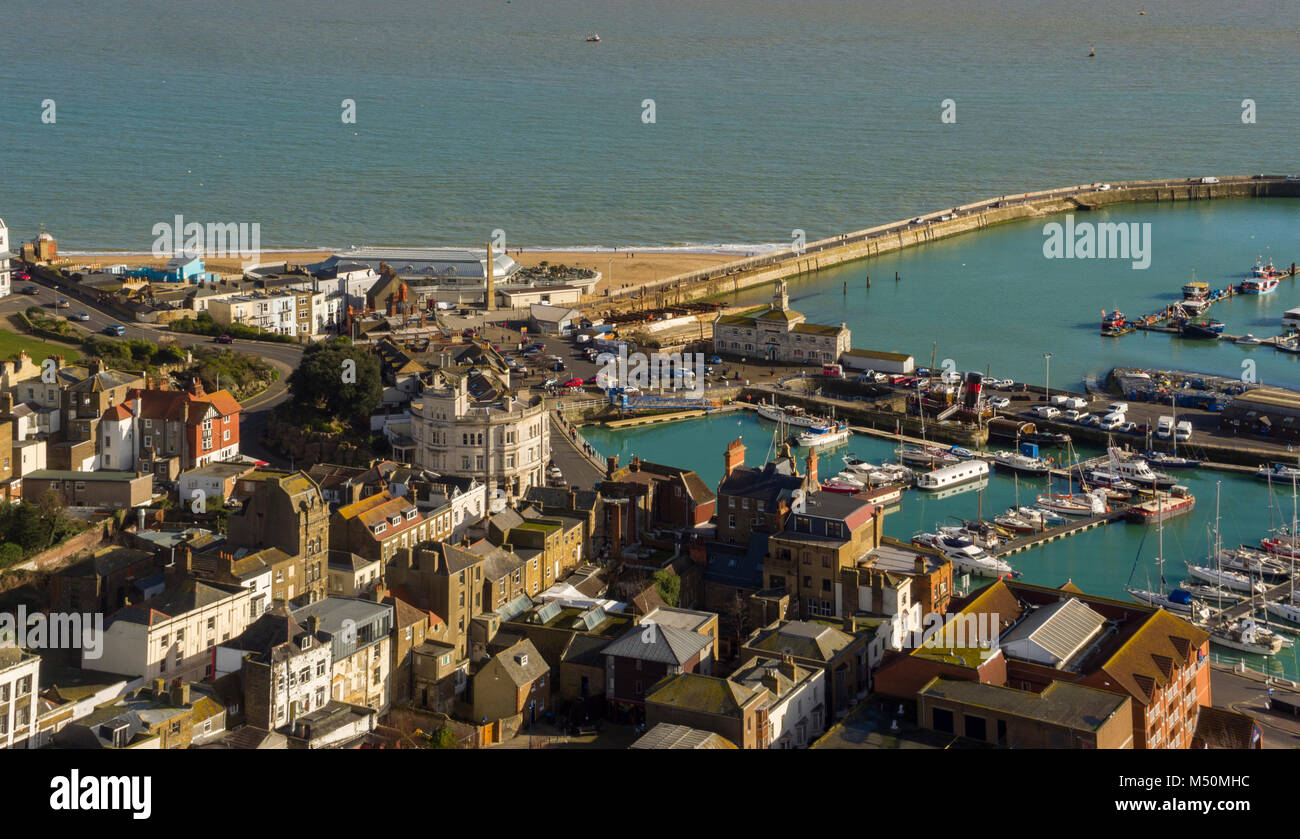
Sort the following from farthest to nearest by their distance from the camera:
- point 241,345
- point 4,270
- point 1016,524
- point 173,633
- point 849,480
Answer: point 4,270 < point 241,345 < point 849,480 < point 1016,524 < point 173,633

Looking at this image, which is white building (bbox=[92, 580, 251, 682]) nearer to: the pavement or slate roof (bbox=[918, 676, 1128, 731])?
slate roof (bbox=[918, 676, 1128, 731])

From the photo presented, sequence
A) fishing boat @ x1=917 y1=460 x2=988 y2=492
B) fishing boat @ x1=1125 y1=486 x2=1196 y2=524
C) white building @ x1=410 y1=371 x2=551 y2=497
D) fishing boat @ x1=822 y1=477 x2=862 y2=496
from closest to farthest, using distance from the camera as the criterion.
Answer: white building @ x1=410 y1=371 x2=551 y2=497
fishing boat @ x1=822 y1=477 x2=862 y2=496
fishing boat @ x1=1125 y1=486 x2=1196 y2=524
fishing boat @ x1=917 y1=460 x2=988 y2=492

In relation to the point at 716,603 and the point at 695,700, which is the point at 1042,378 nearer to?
the point at 716,603

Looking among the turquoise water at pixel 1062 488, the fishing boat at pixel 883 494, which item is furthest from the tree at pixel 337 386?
the fishing boat at pixel 883 494

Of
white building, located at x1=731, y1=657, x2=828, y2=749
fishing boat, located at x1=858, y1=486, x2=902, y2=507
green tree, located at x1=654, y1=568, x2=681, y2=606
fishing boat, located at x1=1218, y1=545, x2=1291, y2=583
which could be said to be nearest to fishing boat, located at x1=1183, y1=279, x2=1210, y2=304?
fishing boat, located at x1=858, y1=486, x2=902, y2=507

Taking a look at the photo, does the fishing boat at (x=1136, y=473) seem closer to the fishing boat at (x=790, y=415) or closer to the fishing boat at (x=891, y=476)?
the fishing boat at (x=891, y=476)

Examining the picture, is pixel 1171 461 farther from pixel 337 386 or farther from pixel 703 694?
pixel 703 694

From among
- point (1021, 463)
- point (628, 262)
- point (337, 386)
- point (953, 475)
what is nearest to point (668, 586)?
point (337, 386)
